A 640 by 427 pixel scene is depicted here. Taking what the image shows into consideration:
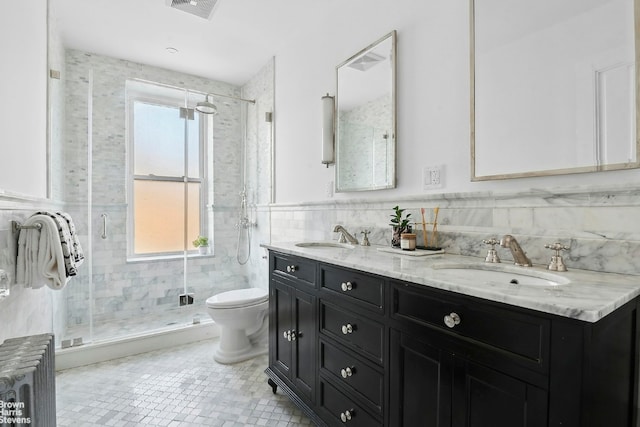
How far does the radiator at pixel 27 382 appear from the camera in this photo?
91 cm

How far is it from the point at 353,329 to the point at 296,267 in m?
0.54

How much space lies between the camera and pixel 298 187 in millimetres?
2814

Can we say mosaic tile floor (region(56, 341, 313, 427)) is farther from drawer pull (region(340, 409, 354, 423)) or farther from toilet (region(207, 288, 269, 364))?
drawer pull (region(340, 409, 354, 423))

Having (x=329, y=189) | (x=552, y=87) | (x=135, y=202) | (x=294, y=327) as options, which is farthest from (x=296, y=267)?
(x=135, y=202)

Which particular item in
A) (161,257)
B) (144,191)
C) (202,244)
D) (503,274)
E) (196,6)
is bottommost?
(161,257)

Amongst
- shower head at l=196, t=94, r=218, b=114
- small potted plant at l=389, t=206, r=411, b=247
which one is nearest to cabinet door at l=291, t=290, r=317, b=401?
small potted plant at l=389, t=206, r=411, b=247

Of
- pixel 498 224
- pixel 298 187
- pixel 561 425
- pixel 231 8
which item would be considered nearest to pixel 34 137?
pixel 231 8

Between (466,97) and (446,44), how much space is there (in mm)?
321

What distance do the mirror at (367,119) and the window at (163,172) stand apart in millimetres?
1893

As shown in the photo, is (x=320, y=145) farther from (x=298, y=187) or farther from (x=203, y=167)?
(x=203, y=167)

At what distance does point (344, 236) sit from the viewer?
218 cm

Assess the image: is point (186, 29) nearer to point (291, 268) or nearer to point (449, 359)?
point (291, 268)

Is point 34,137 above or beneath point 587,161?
above

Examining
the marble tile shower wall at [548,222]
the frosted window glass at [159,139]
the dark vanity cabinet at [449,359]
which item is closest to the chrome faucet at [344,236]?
the marble tile shower wall at [548,222]
